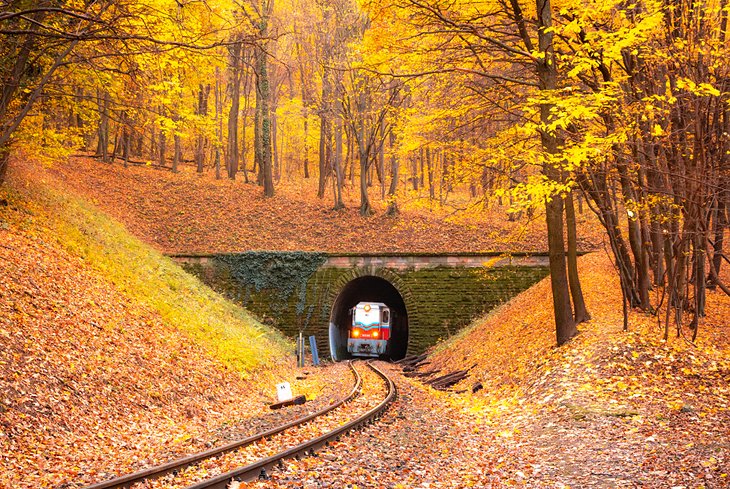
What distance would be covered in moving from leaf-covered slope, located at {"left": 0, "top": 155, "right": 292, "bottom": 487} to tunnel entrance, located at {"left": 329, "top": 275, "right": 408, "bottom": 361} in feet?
25.8

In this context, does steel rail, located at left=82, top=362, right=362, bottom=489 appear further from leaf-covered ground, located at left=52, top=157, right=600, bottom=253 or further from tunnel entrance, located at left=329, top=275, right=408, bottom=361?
leaf-covered ground, located at left=52, top=157, right=600, bottom=253

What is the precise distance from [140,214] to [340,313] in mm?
10708

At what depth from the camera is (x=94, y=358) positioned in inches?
380

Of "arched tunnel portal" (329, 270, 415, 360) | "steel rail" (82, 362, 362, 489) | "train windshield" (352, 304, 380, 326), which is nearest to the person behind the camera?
"steel rail" (82, 362, 362, 489)

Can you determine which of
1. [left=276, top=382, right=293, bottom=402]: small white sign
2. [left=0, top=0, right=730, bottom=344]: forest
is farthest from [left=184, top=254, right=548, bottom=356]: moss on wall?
[left=276, top=382, right=293, bottom=402]: small white sign

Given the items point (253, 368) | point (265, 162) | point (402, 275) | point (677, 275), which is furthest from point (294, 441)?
point (265, 162)

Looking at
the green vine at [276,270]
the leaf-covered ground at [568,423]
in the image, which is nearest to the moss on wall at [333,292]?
the green vine at [276,270]

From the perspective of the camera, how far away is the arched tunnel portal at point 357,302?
80.1 ft

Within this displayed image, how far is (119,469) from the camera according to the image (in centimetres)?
643

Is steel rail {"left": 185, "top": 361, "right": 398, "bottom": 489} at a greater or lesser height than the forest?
lesser

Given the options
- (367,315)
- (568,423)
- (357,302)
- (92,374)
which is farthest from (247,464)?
(357,302)

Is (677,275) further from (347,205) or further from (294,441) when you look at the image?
(347,205)

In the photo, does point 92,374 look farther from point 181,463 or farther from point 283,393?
point 283,393

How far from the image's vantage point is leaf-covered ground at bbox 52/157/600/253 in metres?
26.0
